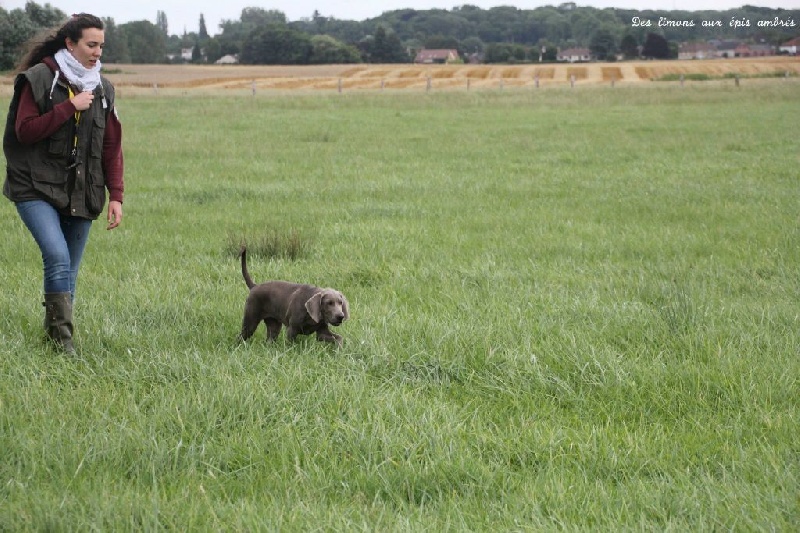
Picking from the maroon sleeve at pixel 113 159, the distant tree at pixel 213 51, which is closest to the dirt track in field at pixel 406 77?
the distant tree at pixel 213 51

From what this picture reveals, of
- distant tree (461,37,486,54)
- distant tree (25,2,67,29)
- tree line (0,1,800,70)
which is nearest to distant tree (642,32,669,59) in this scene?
tree line (0,1,800,70)

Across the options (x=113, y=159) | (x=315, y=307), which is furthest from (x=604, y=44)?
(x=315, y=307)

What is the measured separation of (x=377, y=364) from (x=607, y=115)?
26.2 metres

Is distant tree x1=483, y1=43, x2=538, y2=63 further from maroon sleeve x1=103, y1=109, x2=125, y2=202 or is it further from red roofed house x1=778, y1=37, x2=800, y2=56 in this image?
maroon sleeve x1=103, y1=109, x2=125, y2=202

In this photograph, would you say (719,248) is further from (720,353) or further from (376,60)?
(376,60)

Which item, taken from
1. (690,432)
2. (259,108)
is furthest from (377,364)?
(259,108)

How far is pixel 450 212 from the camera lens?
36.8 feet

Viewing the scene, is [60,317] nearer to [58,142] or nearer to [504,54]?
[58,142]

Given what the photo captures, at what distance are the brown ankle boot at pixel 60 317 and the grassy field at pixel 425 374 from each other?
5.0 inches

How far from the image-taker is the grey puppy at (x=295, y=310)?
518cm

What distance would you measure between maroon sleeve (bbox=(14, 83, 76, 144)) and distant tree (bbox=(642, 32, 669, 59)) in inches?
4404

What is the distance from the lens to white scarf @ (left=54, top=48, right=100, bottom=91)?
5215mm

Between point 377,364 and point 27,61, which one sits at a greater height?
point 27,61

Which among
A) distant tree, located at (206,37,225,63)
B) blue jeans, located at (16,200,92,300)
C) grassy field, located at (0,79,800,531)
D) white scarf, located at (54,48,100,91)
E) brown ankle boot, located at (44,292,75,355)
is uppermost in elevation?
distant tree, located at (206,37,225,63)
